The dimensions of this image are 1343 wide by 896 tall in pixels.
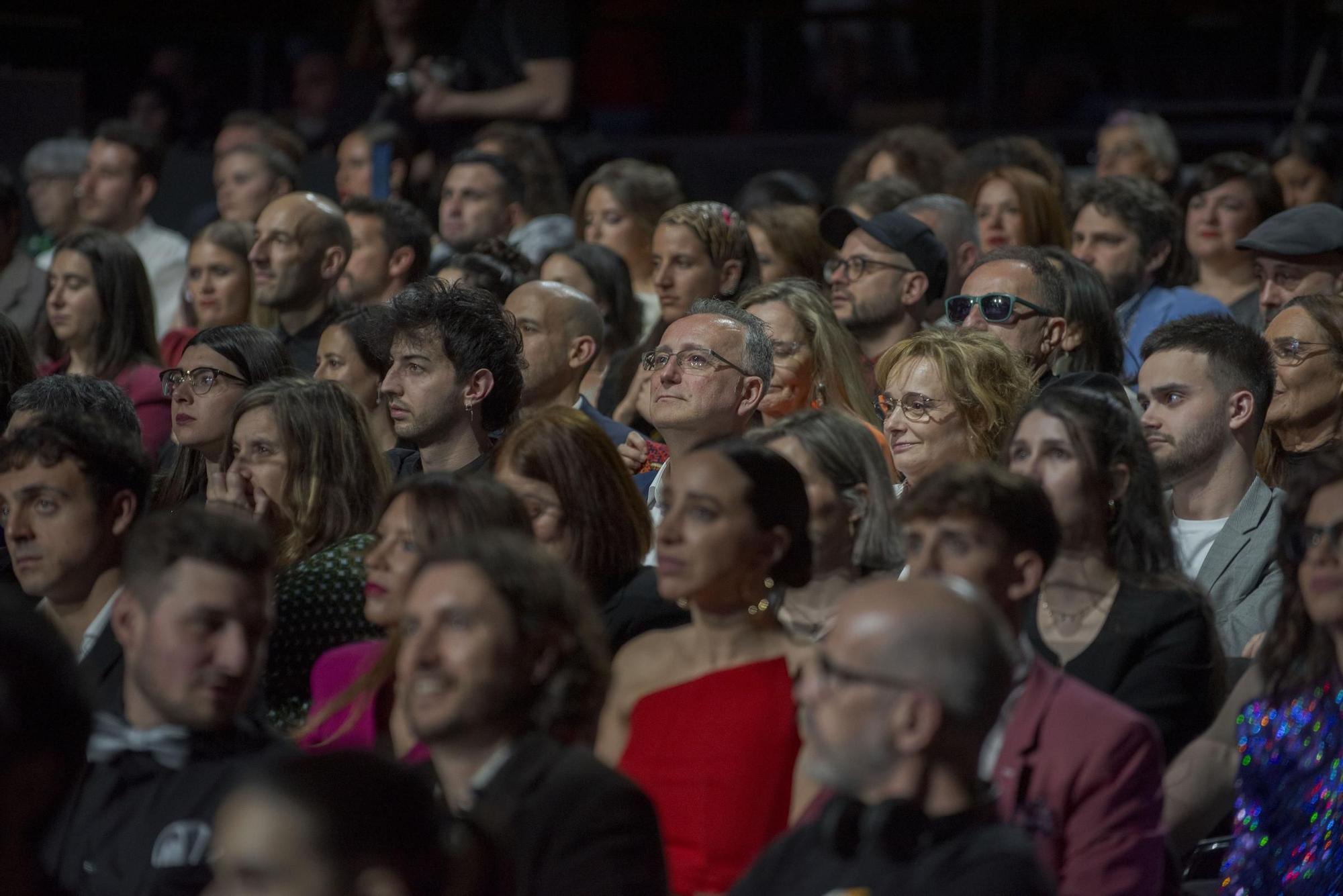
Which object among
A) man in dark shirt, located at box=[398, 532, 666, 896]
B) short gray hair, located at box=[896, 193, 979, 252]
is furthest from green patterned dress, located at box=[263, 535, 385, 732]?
short gray hair, located at box=[896, 193, 979, 252]

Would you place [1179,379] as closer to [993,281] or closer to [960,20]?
[993,281]

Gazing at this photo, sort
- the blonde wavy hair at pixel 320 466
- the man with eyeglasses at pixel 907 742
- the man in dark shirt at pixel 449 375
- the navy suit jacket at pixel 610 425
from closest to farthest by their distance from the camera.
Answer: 1. the man with eyeglasses at pixel 907 742
2. the blonde wavy hair at pixel 320 466
3. the man in dark shirt at pixel 449 375
4. the navy suit jacket at pixel 610 425

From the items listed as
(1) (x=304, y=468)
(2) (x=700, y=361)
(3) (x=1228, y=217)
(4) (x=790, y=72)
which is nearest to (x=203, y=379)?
(1) (x=304, y=468)

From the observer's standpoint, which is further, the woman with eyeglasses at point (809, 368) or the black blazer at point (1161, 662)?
the woman with eyeglasses at point (809, 368)

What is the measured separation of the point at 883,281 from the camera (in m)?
6.35

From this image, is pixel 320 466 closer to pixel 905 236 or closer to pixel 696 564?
pixel 696 564

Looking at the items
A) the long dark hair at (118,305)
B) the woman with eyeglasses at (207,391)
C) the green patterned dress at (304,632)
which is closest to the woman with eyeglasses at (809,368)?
the woman with eyeglasses at (207,391)

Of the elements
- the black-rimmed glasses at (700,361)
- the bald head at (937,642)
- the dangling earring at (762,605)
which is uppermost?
the bald head at (937,642)

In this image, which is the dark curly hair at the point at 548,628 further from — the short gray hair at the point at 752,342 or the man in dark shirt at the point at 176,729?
the short gray hair at the point at 752,342

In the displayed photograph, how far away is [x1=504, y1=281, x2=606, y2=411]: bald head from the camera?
600 centimetres

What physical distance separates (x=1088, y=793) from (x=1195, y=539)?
171 cm

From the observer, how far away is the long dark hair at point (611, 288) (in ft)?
22.4

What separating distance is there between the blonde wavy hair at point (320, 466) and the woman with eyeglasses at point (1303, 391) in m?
2.30

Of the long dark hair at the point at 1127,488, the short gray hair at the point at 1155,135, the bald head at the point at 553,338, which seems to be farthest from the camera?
the short gray hair at the point at 1155,135
